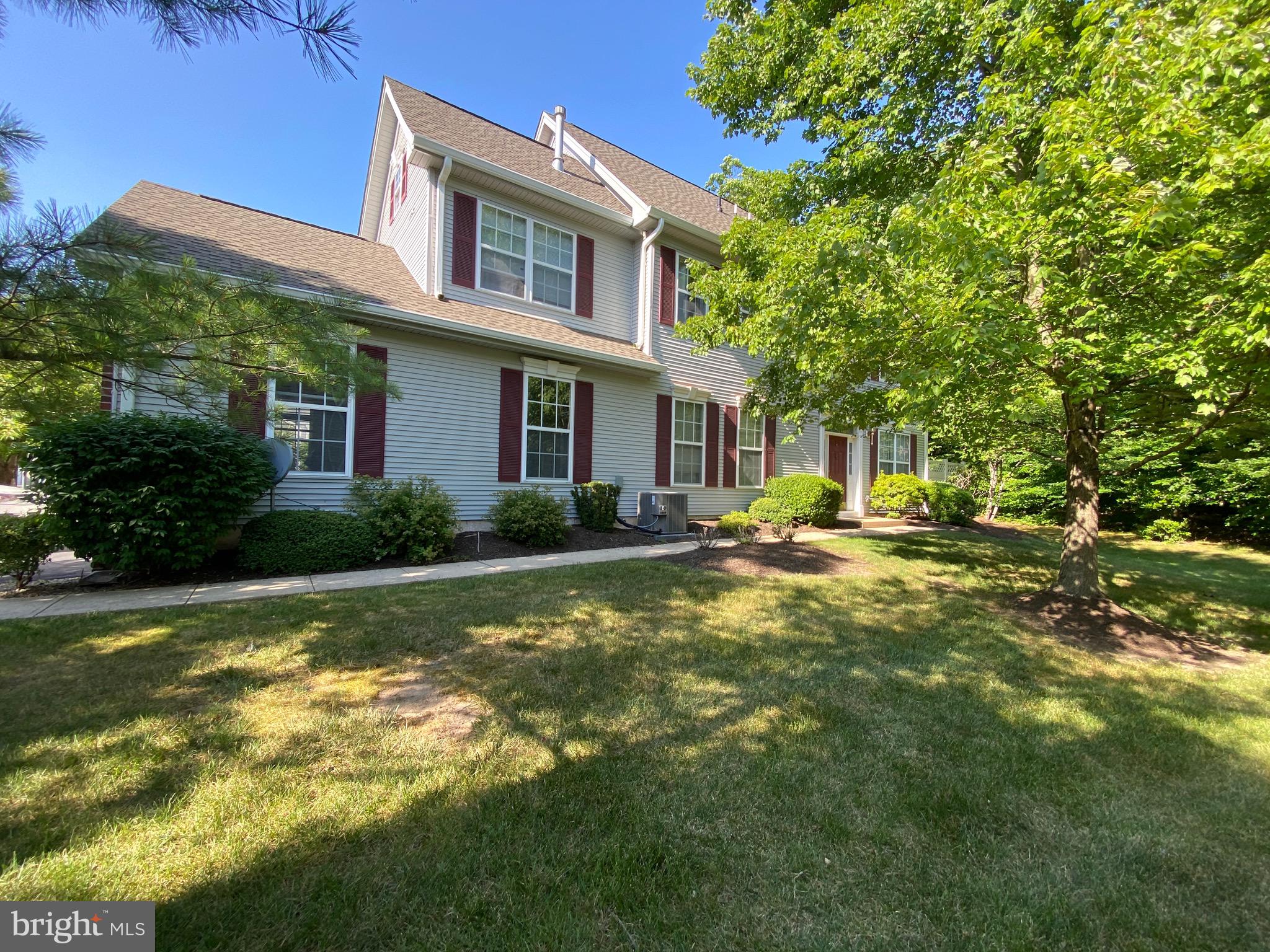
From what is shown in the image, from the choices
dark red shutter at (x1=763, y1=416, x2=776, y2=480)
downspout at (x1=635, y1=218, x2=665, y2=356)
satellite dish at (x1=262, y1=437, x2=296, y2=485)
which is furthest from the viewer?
dark red shutter at (x1=763, y1=416, x2=776, y2=480)

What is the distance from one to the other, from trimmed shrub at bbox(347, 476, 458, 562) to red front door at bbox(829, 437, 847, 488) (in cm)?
1101

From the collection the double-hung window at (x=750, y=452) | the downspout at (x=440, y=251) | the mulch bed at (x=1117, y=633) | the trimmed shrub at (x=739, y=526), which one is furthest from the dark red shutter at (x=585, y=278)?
the mulch bed at (x=1117, y=633)

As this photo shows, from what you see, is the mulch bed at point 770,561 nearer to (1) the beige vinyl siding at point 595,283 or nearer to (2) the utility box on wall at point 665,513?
(2) the utility box on wall at point 665,513

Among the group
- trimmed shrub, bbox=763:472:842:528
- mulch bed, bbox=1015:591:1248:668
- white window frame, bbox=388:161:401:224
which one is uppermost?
white window frame, bbox=388:161:401:224

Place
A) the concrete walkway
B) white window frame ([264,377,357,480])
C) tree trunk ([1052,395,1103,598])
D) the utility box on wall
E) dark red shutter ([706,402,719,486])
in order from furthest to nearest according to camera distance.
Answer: dark red shutter ([706,402,719,486]) → the utility box on wall → white window frame ([264,377,357,480]) → tree trunk ([1052,395,1103,598]) → the concrete walkway

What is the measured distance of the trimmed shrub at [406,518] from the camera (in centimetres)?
697

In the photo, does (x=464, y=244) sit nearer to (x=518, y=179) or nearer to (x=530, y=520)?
(x=518, y=179)

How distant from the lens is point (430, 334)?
8320 mm

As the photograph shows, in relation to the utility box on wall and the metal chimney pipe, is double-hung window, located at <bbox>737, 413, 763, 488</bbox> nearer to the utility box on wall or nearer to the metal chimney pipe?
the utility box on wall

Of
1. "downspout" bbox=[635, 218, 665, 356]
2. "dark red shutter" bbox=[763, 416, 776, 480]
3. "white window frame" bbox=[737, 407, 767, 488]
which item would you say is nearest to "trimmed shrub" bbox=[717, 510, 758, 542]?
"white window frame" bbox=[737, 407, 767, 488]

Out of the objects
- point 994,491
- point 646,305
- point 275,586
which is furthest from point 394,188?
point 994,491

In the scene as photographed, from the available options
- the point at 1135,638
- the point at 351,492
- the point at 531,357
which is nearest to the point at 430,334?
the point at 531,357

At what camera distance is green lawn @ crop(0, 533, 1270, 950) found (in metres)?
1.71

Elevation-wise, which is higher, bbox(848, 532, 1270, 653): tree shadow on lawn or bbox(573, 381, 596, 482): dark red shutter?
bbox(573, 381, 596, 482): dark red shutter
